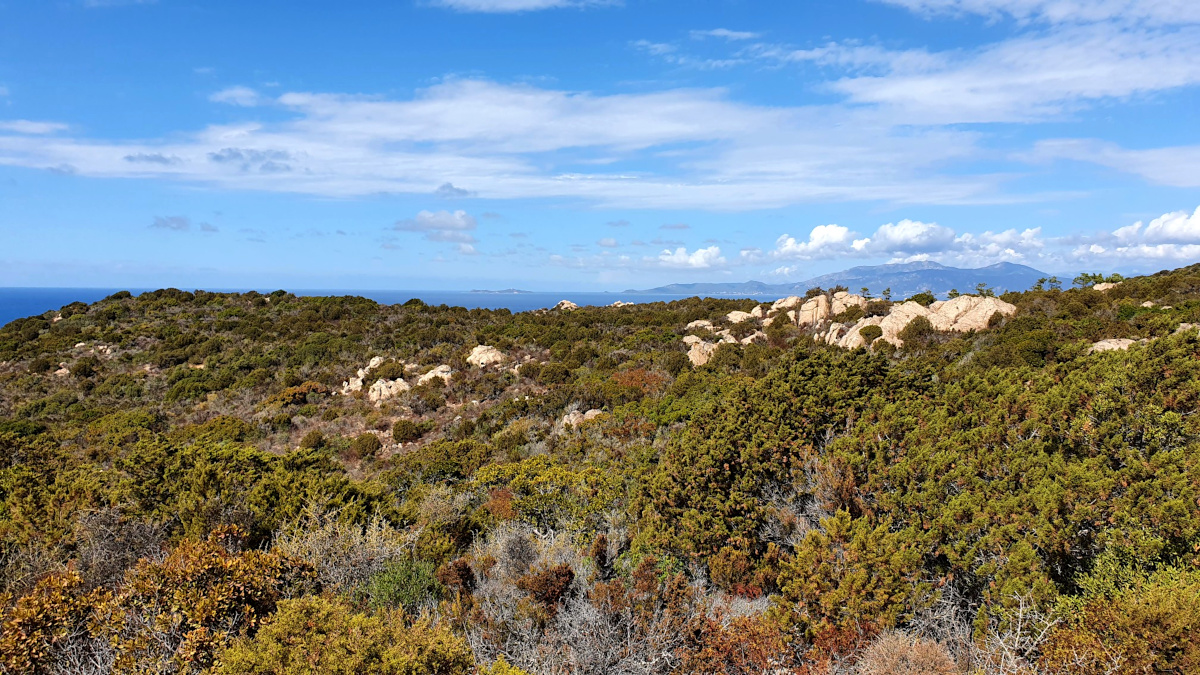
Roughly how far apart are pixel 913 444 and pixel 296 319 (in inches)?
1298

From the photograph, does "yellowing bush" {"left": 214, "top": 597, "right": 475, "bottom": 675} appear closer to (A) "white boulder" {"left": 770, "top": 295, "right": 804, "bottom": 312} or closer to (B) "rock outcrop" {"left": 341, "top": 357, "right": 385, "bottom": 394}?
(B) "rock outcrop" {"left": 341, "top": 357, "right": 385, "bottom": 394}

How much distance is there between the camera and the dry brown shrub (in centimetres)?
450

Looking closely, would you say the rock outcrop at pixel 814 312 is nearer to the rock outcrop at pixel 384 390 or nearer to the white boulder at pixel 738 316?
the white boulder at pixel 738 316

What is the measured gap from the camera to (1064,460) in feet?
21.7

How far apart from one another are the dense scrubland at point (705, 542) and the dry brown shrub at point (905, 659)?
1.0 inches

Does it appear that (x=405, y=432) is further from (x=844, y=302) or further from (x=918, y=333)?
(x=844, y=302)

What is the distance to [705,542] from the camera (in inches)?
310

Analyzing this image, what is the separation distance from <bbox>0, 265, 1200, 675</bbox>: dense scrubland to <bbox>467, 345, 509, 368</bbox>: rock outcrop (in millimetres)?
9006

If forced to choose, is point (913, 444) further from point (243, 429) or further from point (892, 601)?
point (243, 429)

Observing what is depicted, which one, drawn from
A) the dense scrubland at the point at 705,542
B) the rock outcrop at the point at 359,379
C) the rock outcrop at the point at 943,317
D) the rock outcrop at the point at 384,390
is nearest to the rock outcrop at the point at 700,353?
the rock outcrop at the point at 943,317

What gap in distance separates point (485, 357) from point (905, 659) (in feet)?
68.1

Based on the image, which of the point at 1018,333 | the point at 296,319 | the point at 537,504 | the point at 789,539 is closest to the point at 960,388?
the point at 789,539

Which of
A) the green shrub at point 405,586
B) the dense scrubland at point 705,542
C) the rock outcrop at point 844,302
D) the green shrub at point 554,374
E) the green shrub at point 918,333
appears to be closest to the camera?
the dense scrubland at point 705,542

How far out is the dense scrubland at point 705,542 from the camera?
4.71 m
